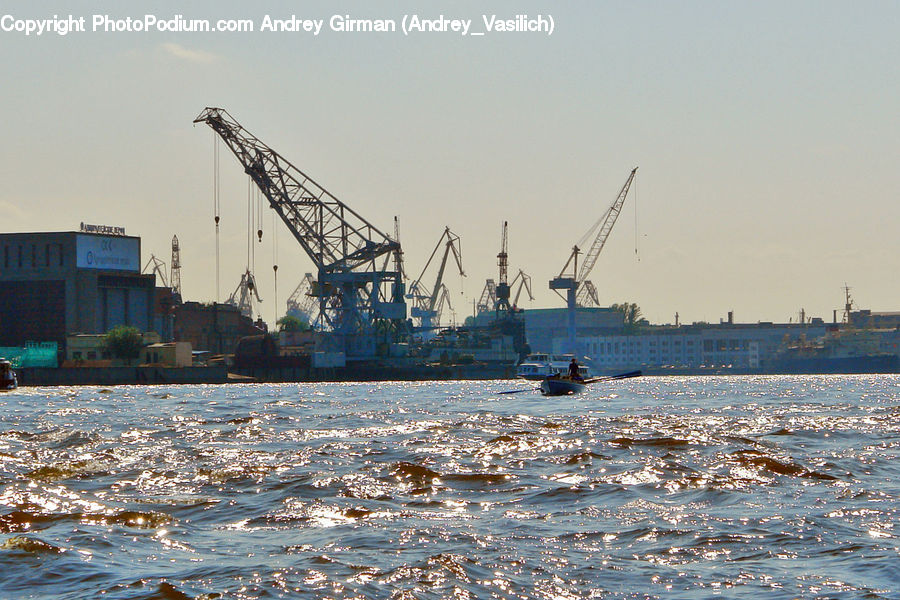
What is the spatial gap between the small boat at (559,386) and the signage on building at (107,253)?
9613 cm

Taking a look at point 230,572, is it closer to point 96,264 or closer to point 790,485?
point 790,485

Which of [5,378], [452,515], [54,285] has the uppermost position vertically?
[54,285]

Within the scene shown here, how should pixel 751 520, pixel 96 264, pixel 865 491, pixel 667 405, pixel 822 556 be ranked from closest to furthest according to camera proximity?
pixel 822 556, pixel 751 520, pixel 865 491, pixel 667 405, pixel 96 264

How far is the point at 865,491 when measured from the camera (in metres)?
25.4

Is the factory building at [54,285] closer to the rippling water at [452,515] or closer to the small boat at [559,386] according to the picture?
the small boat at [559,386]

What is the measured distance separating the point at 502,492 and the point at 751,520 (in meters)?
5.83

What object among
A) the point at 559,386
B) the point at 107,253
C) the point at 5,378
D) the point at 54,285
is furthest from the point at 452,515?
the point at 107,253

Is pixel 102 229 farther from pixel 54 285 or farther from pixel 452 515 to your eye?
pixel 452 515

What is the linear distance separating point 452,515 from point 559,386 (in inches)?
2465

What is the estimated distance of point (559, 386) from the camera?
84625mm

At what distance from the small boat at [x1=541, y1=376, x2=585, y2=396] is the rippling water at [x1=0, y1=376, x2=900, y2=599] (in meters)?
41.7

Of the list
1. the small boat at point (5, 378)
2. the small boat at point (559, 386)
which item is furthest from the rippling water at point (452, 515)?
the small boat at point (5, 378)

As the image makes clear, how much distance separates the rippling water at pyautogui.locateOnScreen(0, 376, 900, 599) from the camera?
16656 mm

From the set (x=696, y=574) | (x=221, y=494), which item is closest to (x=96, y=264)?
(x=221, y=494)
